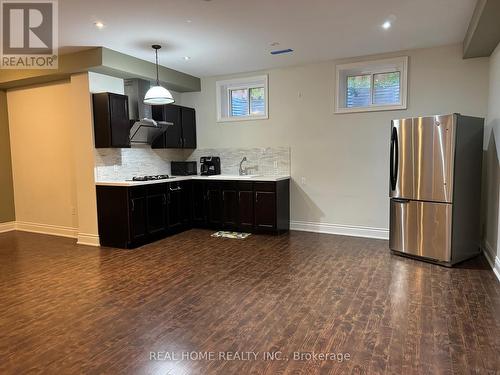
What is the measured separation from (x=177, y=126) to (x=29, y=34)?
274cm

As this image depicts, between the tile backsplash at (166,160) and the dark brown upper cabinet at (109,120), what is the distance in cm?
29

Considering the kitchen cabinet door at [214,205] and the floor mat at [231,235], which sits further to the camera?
the kitchen cabinet door at [214,205]

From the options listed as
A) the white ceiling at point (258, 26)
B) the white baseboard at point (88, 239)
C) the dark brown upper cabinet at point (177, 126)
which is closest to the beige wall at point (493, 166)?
the white ceiling at point (258, 26)

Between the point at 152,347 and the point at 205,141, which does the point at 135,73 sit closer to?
the point at 205,141

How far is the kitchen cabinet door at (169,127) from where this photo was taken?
603cm

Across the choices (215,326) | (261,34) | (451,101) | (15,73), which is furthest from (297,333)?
(15,73)

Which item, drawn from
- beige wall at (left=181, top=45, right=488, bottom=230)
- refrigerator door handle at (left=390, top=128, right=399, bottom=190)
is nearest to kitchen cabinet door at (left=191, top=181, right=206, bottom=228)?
beige wall at (left=181, top=45, right=488, bottom=230)

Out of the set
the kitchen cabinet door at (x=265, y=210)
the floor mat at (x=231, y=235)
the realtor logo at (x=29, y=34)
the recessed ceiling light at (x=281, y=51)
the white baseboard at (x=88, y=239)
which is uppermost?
the recessed ceiling light at (x=281, y=51)

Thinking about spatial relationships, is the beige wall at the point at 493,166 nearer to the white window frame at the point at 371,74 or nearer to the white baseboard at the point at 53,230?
the white window frame at the point at 371,74

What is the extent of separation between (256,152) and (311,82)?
154 centimetres

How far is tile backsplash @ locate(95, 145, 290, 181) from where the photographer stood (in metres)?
5.46

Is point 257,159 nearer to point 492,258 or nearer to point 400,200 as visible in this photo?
point 400,200

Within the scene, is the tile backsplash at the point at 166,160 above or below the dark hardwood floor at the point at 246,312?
above

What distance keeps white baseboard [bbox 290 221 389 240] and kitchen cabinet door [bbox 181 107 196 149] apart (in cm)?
250
